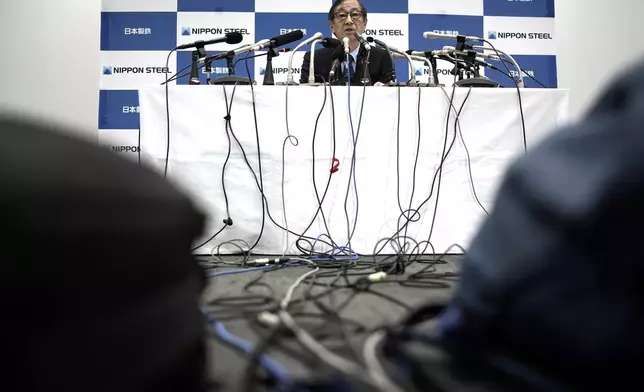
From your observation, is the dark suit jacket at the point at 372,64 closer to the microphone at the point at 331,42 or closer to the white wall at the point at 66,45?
the microphone at the point at 331,42

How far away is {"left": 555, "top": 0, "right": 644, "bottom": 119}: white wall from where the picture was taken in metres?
2.38

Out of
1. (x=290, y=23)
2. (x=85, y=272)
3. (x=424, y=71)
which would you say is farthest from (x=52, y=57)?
(x=85, y=272)

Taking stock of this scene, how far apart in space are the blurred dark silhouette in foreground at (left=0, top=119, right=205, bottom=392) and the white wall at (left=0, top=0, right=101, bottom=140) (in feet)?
7.94

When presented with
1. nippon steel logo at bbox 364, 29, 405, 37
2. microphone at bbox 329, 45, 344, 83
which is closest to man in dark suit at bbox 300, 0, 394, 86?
nippon steel logo at bbox 364, 29, 405, 37

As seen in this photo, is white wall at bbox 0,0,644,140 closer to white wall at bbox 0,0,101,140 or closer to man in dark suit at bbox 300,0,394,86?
white wall at bbox 0,0,101,140

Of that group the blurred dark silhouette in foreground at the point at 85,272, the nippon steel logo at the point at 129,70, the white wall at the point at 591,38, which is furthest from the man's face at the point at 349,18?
the blurred dark silhouette in foreground at the point at 85,272

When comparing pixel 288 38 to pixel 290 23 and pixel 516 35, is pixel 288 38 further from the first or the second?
pixel 516 35

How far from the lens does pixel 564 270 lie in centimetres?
29

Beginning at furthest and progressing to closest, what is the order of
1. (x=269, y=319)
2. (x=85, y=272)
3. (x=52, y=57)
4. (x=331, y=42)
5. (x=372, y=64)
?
(x=52, y=57) < (x=372, y=64) < (x=331, y=42) < (x=269, y=319) < (x=85, y=272)

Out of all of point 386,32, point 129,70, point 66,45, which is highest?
point 386,32

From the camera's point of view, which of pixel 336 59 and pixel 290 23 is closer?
pixel 336 59

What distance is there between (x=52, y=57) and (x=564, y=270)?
9.56 feet

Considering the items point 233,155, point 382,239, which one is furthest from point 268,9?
point 382,239

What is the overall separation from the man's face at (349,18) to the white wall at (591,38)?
139cm
